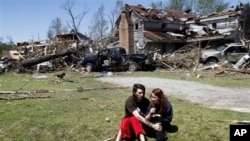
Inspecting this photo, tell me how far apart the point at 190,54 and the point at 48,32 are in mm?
54757

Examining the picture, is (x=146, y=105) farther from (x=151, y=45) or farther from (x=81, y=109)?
(x=151, y=45)

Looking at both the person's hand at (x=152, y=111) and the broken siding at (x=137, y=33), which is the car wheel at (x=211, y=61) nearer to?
the broken siding at (x=137, y=33)

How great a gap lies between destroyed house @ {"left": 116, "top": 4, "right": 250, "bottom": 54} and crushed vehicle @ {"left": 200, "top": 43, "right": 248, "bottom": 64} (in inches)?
419

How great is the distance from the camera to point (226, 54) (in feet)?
89.4

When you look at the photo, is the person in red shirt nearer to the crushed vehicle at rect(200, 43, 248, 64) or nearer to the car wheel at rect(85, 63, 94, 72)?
the car wheel at rect(85, 63, 94, 72)

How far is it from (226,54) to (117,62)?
26.8ft

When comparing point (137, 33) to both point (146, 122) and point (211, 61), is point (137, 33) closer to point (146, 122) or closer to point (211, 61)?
point (211, 61)

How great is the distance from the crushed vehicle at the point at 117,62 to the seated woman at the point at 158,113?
1956 centimetres

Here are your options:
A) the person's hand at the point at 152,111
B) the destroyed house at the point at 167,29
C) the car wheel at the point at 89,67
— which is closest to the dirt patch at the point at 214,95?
the person's hand at the point at 152,111

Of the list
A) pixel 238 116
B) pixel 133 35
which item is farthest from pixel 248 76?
pixel 133 35

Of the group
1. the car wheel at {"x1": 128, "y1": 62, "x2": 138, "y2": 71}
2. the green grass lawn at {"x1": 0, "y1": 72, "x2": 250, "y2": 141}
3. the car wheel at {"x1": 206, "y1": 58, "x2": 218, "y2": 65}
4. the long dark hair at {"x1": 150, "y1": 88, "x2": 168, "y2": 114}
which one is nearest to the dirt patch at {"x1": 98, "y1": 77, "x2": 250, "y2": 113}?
the green grass lawn at {"x1": 0, "y1": 72, "x2": 250, "y2": 141}

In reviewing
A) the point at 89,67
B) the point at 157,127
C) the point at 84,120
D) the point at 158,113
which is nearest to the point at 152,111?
the point at 158,113

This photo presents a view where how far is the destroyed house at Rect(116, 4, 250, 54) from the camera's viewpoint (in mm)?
40062

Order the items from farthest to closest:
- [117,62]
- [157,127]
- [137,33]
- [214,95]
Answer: [137,33], [117,62], [214,95], [157,127]
